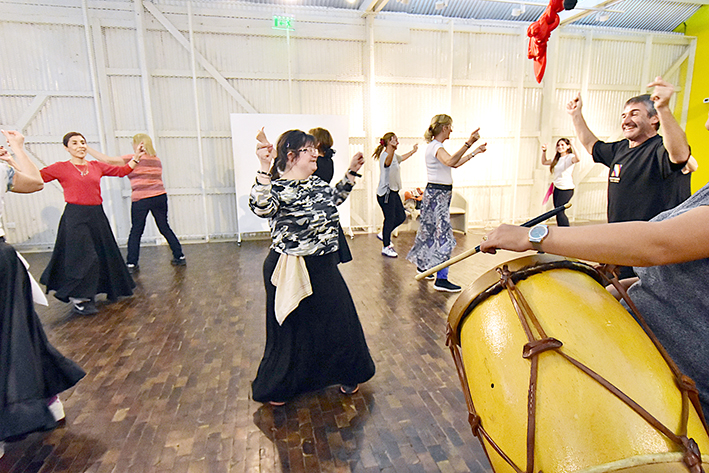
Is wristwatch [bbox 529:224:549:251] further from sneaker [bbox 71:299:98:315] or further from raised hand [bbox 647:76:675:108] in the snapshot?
sneaker [bbox 71:299:98:315]

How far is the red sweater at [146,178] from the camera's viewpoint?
4832 mm

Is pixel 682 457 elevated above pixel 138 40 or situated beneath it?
situated beneath

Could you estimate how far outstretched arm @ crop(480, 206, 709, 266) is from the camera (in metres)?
0.74

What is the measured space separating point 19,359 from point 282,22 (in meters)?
6.20

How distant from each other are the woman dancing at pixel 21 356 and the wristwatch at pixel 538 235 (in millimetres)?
2265

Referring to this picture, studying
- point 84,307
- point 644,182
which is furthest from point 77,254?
point 644,182

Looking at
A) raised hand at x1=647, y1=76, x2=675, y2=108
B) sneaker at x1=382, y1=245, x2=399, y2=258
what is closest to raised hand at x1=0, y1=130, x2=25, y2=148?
raised hand at x1=647, y1=76, x2=675, y2=108

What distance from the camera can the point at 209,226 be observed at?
269 inches

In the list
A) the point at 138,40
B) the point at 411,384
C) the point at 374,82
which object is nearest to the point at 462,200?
the point at 374,82

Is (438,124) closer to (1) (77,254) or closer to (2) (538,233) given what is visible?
(2) (538,233)

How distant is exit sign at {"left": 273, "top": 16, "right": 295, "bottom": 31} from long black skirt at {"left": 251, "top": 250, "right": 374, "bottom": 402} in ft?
18.5

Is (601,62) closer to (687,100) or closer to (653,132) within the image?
(687,100)

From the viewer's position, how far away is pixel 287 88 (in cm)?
673

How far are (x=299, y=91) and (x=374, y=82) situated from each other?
1.38m
